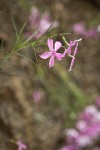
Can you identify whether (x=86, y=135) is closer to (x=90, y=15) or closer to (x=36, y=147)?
(x=36, y=147)

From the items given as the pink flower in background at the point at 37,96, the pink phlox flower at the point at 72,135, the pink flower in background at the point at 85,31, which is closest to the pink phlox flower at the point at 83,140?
the pink phlox flower at the point at 72,135

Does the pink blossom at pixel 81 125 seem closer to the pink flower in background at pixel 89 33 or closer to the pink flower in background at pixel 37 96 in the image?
the pink flower in background at pixel 37 96

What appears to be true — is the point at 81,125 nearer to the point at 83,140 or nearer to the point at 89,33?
the point at 83,140

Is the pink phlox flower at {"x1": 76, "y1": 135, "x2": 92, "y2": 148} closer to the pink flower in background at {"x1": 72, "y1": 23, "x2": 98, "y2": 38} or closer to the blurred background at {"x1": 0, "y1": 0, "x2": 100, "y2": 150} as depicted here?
the blurred background at {"x1": 0, "y1": 0, "x2": 100, "y2": 150}

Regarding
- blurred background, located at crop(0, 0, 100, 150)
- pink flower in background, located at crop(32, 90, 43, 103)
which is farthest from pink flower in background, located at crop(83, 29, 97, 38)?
pink flower in background, located at crop(32, 90, 43, 103)

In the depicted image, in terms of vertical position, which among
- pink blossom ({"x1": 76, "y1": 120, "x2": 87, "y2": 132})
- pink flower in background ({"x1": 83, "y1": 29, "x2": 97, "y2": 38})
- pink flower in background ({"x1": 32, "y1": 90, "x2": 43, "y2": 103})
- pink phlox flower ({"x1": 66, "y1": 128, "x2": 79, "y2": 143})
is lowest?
pink phlox flower ({"x1": 66, "y1": 128, "x2": 79, "y2": 143})

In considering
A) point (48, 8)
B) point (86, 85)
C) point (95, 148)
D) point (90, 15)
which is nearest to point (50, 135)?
point (95, 148)
